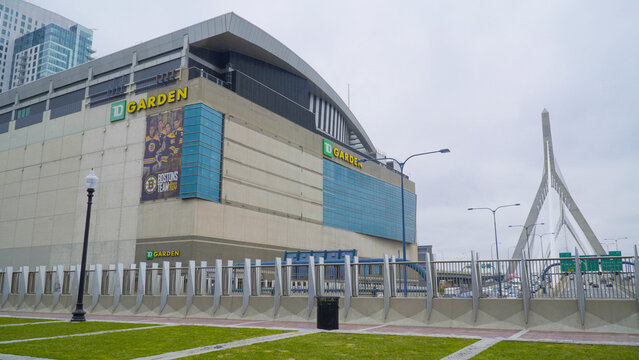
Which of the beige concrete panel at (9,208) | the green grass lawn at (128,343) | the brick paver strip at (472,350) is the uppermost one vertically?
the beige concrete panel at (9,208)

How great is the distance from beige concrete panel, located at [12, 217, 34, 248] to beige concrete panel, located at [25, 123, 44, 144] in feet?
38.0

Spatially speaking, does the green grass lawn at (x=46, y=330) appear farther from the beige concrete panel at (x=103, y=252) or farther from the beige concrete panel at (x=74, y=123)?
the beige concrete panel at (x=74, y=123)

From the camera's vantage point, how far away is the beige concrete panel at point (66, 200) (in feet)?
216

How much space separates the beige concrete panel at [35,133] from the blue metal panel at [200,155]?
95.2 feet

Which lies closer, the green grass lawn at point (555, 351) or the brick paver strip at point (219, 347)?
the green grass lawn at point (555, 351)

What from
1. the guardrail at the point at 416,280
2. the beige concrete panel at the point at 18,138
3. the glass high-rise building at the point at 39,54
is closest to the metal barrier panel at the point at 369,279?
the guardrail at the point at 416,280

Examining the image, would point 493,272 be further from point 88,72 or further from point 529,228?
point 88,72

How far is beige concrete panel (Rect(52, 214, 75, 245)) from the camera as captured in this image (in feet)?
213

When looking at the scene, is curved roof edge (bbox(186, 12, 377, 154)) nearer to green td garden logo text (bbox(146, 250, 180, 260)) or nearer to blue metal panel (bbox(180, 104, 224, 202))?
blue metal panel (bbox(180, 104, 224, 202))

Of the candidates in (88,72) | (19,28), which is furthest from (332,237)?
(19,28)

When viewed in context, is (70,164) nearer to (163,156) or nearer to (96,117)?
(96,117)

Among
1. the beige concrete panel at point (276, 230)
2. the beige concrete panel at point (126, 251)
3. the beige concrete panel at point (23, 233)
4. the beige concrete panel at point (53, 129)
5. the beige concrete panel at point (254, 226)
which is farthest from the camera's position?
the beige concrete panel at point (53, 129)

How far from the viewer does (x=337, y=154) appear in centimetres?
8350

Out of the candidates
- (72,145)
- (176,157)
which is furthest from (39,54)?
(176,157)
